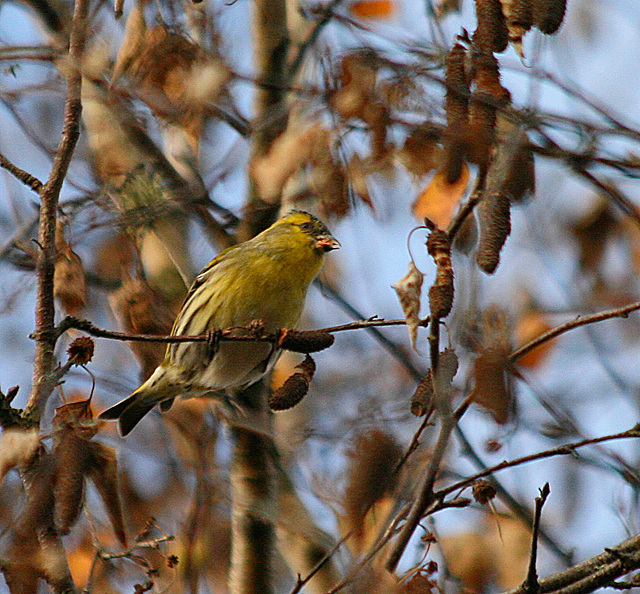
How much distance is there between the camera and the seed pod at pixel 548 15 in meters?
2.14

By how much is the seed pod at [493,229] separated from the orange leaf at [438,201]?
0.67 metres

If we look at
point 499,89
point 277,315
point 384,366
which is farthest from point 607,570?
point 384,366

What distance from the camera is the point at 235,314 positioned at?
11.7ft

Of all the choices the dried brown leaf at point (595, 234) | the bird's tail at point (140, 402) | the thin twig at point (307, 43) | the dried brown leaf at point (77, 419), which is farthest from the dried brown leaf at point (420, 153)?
the thin twig at point (307, 43)

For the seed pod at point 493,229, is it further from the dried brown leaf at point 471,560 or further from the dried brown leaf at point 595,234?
the dried brown leaf at point 471,560

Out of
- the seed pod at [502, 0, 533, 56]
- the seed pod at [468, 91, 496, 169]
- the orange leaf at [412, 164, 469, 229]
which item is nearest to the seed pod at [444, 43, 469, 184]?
the seed pod at [468, 91, 496, 169]

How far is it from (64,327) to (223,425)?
194 cm

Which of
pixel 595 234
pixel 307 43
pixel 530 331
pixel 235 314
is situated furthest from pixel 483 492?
pixel 307 43

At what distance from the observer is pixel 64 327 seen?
79.2 inches

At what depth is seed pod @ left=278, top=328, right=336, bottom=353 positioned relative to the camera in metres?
2.20

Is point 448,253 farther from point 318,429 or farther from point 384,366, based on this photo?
point 384,366

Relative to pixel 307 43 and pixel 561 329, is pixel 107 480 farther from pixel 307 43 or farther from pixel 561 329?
pixel 307 43

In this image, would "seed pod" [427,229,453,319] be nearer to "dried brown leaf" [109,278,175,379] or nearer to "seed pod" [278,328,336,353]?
"seed pod" [278,328,336,353]

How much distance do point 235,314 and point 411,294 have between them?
1782mm
